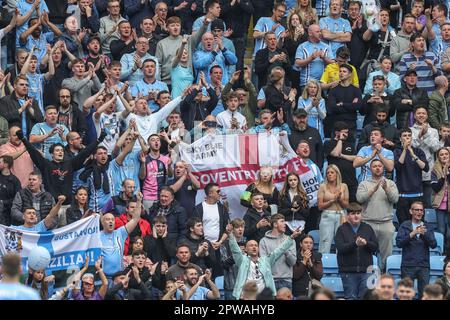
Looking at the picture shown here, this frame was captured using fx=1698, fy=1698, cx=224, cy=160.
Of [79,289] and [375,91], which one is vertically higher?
[375,91]

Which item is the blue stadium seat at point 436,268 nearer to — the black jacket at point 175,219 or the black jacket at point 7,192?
the black jacket at point 175,219

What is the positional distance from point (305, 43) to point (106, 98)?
11.1ft

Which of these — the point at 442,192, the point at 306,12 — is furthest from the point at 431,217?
the point at 306,12

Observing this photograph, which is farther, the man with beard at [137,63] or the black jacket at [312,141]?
the man with beard at [137,63]

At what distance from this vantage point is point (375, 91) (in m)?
24.6

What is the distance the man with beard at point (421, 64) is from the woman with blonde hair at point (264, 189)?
381cm

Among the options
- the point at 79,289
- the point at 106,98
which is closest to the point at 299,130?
the point at 106,98

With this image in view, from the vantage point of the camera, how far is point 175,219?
22078 mm

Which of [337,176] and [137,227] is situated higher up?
[337,176]

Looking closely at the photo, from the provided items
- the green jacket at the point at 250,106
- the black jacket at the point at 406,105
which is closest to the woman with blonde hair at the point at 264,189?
the green jacket at the point at 250,106

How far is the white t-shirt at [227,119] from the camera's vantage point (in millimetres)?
23891

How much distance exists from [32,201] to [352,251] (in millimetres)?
4149

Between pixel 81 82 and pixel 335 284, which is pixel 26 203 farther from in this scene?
pixel 335 284
